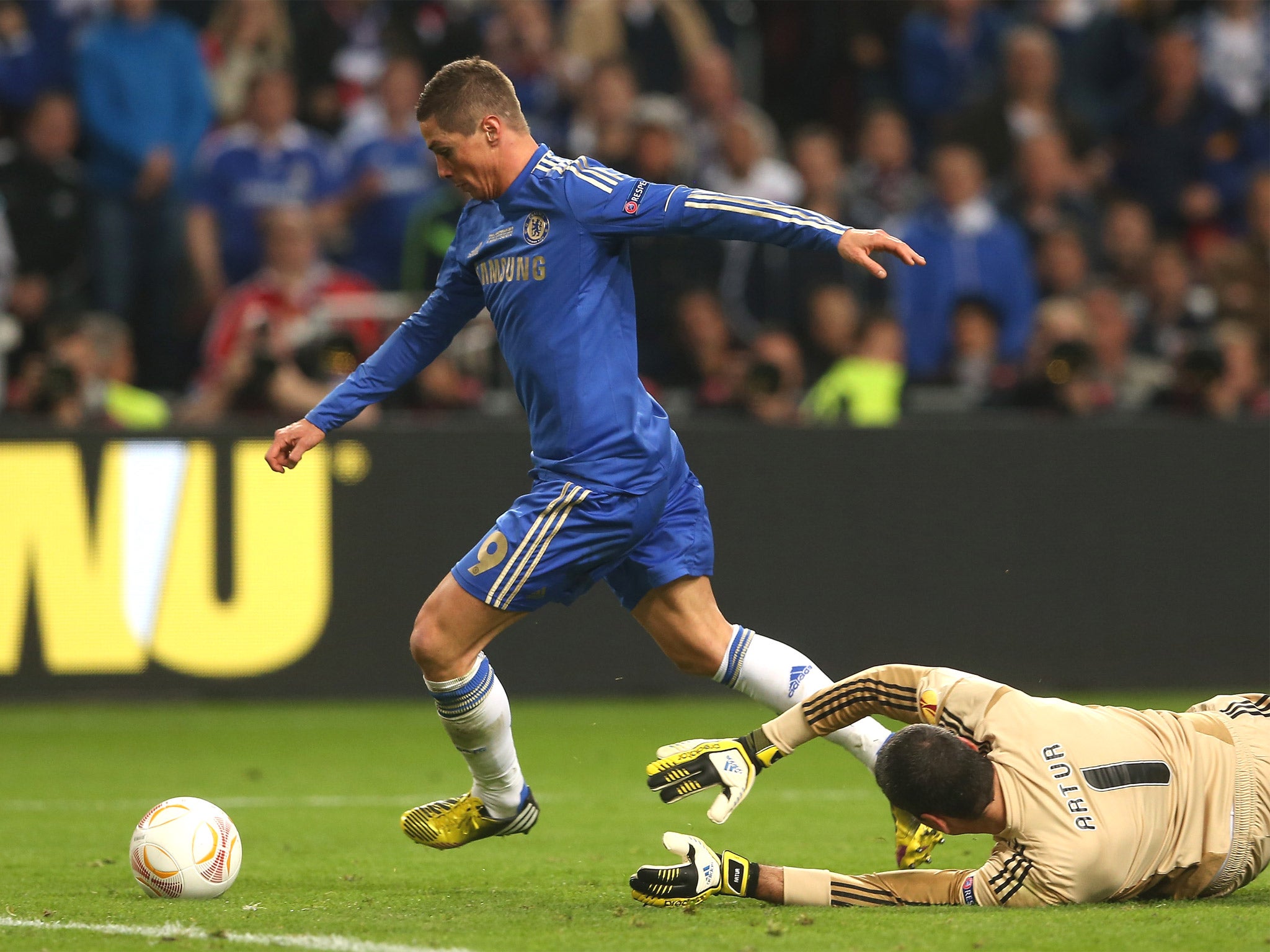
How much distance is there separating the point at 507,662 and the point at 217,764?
2.38m

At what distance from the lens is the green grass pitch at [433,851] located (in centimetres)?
508

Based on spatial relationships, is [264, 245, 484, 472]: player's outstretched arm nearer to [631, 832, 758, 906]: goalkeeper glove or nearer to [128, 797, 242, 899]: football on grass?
[128, 797, 242, 899]: football on grass

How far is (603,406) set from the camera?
5.97 m

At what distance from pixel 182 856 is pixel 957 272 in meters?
8.80

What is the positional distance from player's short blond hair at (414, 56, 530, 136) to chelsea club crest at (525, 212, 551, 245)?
1.06ft

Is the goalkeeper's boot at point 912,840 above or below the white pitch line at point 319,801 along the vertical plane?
above

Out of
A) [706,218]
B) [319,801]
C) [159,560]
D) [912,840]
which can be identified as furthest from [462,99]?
[159,560]

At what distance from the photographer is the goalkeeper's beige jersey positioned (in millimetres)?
5129

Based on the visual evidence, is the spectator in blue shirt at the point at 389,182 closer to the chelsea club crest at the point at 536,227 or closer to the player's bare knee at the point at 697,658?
the chelsea club crest at the point at 536,227

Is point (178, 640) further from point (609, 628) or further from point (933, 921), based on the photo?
point (933, 921)

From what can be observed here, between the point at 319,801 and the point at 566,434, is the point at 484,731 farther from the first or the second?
the point at 319,801

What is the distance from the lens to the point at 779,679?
618 centimetres

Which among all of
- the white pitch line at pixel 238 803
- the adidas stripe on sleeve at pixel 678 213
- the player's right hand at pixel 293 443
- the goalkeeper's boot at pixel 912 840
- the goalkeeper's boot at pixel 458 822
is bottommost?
the white pitch line at pixel 238 803

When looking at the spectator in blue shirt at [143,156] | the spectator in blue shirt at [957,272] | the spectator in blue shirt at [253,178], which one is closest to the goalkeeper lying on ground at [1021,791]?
the spectator in blue shirt at [957,272]
